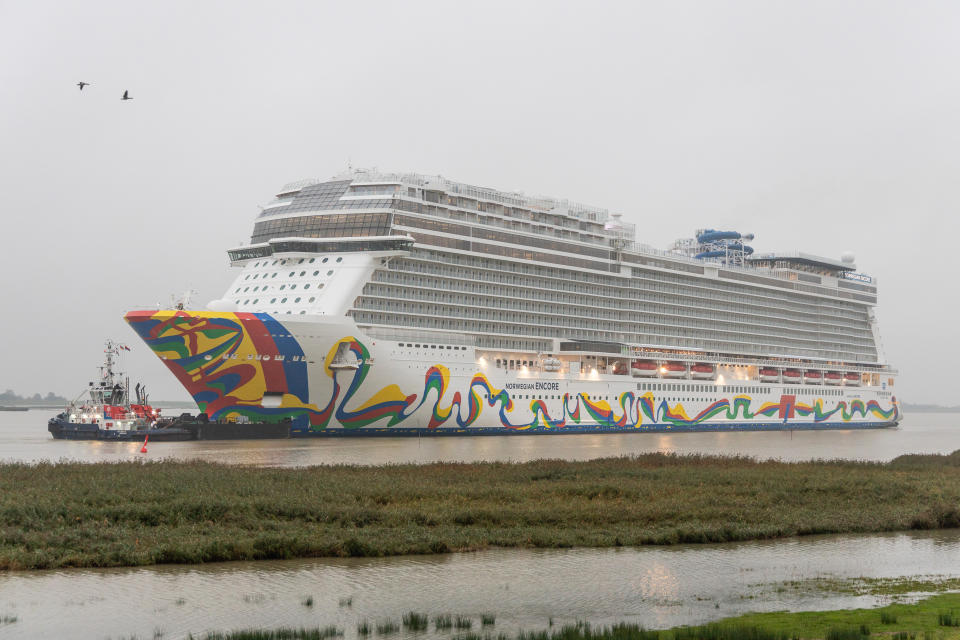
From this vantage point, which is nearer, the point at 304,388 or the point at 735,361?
the point at 304,388

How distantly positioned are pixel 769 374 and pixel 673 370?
16.7m

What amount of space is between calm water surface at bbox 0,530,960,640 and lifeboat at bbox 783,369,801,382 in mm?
78402

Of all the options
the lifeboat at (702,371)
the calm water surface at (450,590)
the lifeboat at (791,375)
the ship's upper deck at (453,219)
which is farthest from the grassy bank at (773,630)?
the lifeboat at (791,375)

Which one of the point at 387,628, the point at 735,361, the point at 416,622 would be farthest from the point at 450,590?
the point at 735,361

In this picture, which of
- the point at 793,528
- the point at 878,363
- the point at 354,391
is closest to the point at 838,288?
the point at 878,363

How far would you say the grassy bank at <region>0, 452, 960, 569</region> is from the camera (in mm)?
22688

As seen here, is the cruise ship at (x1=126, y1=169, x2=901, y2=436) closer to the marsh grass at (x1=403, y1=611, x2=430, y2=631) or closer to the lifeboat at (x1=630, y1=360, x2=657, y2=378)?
the lifeboat at (x1=630, y1=360, x2=657, y2=378)

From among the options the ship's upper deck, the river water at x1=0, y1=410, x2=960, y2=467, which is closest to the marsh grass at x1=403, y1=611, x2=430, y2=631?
the river water at x1=0, y1=410, x2=960, y2=467

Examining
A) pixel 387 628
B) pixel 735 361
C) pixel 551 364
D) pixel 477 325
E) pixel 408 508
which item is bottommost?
pixel 387 628

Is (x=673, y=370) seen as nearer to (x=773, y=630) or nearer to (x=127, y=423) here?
(x=127, y=423)

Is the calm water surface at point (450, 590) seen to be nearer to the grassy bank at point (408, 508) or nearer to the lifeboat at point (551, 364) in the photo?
the grassy bank at point (408, 508)

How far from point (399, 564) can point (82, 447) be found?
41.4m

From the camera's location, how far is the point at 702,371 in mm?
89812

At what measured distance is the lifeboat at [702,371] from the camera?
292 ft
